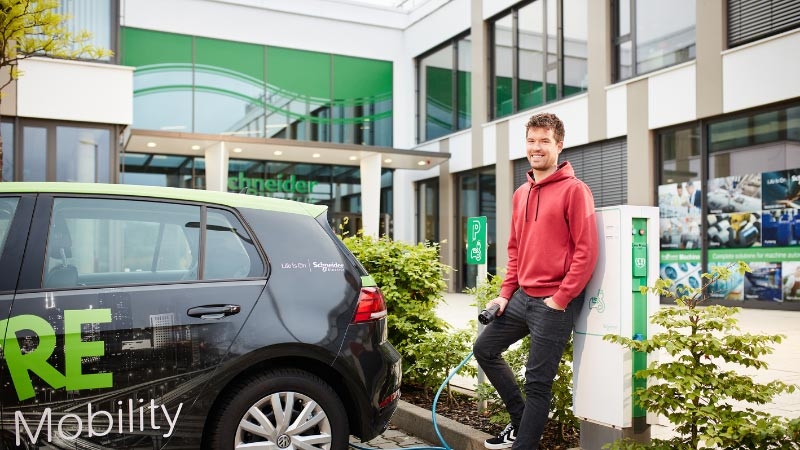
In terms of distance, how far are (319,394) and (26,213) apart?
5.40 feet

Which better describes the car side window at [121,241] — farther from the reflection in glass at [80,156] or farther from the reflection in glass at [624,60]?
the reflection in glass at [624,60]

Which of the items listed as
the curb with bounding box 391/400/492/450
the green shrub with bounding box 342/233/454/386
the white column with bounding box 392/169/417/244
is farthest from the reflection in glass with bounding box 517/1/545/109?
the curb with bounding box 391/400/492/450

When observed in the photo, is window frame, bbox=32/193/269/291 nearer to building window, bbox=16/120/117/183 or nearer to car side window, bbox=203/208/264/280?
car side window, bbox=203/208/264/280

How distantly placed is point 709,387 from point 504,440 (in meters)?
1.29

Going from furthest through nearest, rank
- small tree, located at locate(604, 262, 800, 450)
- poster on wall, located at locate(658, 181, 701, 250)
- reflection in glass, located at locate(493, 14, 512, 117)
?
reflection in glass, located at locate(493, 14, 512, 117)
poster on wall, located at locate(658, 181, 701, 250)
small tree, located at locate(604, 262, 800, 450)

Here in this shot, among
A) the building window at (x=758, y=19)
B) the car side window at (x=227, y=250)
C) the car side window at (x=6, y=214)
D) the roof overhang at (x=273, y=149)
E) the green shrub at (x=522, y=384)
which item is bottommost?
the green shrub at (x=522, y=384)

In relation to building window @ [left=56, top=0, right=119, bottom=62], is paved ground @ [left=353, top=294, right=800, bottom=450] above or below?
below

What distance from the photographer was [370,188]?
21219 millimetres

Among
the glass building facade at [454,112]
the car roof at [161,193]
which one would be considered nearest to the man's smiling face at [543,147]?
the car roof at [161,193]

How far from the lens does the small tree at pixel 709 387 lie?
313 cm

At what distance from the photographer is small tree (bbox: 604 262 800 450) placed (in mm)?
3130

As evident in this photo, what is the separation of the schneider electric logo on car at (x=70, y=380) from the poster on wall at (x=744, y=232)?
10.5 m

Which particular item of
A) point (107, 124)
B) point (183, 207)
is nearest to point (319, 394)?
point (183, 207)

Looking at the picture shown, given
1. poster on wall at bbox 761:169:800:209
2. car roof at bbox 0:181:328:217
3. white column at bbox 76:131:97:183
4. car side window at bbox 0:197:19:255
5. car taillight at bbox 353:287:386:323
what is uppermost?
white column at bbox 76:131:97:183
